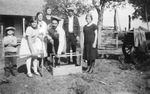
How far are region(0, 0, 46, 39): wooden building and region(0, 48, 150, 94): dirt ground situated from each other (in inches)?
445

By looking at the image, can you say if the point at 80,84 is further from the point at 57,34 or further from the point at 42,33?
the point at 42,33

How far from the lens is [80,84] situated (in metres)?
3.83

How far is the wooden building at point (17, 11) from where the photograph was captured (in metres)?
14.6

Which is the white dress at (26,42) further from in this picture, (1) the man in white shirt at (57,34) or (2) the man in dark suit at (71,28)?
(2) the man in dark suit at (71,28)

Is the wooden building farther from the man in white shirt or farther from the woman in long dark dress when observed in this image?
the woman in long dark dress

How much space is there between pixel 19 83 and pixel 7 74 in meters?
0.68

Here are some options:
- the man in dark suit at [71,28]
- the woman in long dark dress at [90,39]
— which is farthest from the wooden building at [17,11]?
the woman in long dark dress at [90,39]

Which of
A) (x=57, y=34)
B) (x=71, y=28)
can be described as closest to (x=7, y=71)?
(x=57, y=34)

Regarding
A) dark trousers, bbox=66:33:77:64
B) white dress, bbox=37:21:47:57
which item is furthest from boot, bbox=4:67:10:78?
dark trousers, bbox=66:33:77:64

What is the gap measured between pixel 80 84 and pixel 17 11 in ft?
43.0

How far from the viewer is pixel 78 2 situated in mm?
15031

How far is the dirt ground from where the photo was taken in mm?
3604

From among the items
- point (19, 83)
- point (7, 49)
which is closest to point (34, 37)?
point (7, 49)

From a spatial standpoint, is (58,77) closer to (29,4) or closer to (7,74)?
(7,74)
